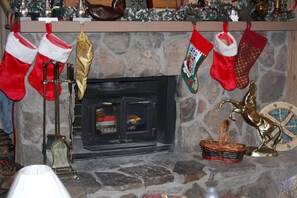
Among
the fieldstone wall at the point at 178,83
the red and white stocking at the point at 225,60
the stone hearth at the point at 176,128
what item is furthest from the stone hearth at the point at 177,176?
the red and white stocking at the point at 225,60

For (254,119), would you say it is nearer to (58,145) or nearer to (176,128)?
(176,128)

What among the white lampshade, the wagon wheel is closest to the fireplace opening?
the wagon wheel

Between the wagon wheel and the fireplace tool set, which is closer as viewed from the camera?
the fireplace tool set

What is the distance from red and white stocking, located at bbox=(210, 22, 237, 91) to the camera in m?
2.97

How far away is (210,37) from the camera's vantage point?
309 cm

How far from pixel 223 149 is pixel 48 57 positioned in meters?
1.29

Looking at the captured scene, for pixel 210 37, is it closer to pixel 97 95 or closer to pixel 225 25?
pixel 225 25

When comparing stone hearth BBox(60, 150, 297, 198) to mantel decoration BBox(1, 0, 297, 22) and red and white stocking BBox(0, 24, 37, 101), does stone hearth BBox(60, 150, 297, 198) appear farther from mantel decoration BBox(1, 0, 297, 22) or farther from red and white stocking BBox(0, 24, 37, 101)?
mantel decoration BBox(1, 0, 297, 22)

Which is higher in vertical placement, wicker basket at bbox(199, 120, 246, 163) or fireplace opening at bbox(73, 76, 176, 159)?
fireplace opening at bbox(73, 76, 176, 159)

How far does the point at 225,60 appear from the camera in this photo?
303 cm

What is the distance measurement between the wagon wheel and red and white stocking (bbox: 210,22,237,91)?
397mm

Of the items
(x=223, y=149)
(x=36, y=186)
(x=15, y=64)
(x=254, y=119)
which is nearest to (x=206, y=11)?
(x=254, y=119)

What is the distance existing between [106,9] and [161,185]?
112cm

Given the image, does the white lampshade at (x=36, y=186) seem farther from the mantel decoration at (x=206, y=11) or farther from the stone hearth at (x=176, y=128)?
the mantel decoration at (x=206, y=11)
